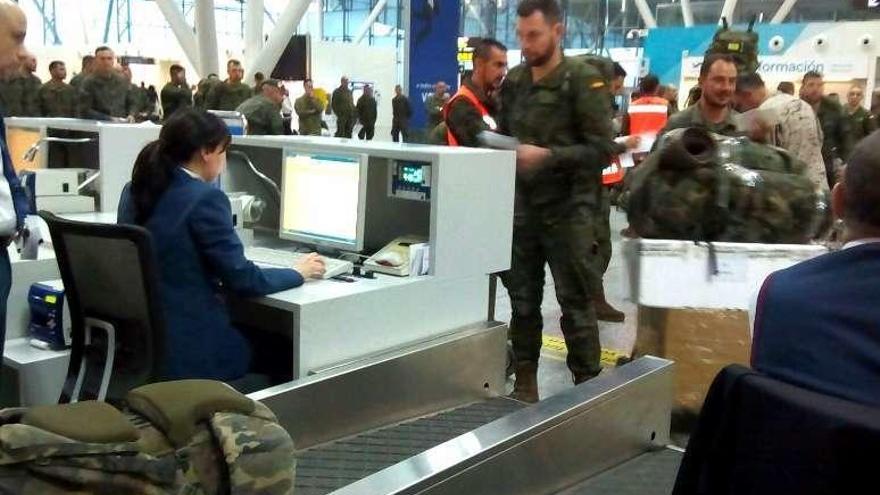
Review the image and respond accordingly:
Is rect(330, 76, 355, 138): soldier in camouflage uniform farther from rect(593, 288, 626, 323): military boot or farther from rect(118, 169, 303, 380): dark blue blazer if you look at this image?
rect(118, 169, 303, 380): dark blue blazer

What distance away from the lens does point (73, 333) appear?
252 cm

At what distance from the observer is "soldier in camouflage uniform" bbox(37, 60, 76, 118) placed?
9148mm

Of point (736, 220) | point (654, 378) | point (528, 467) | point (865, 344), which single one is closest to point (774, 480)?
point (865, 344)

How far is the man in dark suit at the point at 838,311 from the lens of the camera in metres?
1.14

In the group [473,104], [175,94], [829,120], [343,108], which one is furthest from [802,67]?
[473,104]

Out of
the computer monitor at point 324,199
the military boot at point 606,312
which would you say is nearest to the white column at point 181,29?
the military boot at point 606,312

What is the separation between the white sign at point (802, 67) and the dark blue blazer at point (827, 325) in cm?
1128

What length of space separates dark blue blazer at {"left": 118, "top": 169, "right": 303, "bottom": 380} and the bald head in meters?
0.64

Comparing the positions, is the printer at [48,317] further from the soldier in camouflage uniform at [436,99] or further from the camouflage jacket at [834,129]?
the camouflage jacket at [834,129]

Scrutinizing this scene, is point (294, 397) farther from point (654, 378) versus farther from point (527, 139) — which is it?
point (527, 139)

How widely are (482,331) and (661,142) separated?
84 centimetres

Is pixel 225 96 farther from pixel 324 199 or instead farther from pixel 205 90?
pixel 324 199

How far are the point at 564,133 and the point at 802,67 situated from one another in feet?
34.3

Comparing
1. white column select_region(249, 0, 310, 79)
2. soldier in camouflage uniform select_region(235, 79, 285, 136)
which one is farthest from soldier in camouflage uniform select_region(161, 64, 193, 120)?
soldier in camouflage uniform select_region(235, 79, 285, 136)
